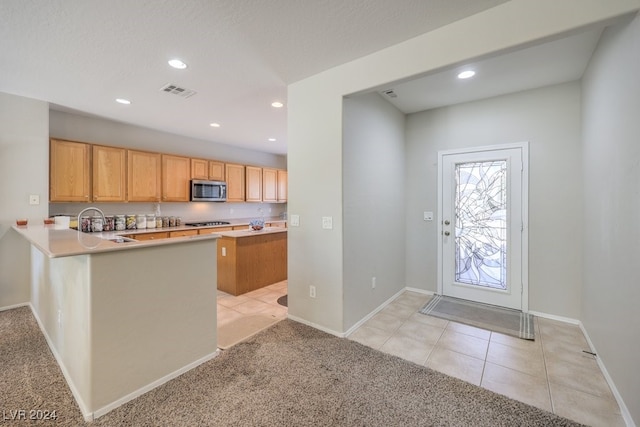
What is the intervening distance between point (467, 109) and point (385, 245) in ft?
6.83

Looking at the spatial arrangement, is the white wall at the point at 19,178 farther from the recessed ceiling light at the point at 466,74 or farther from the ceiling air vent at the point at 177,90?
the recessed ceiling light at the point at 466,74

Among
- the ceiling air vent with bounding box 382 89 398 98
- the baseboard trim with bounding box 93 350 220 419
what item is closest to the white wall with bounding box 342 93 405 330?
the ceiling air vent with bounding box 382 89 398 98

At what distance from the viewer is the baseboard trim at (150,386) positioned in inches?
67.7

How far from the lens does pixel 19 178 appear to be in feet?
11.1

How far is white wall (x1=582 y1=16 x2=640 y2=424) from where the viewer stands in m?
1.62

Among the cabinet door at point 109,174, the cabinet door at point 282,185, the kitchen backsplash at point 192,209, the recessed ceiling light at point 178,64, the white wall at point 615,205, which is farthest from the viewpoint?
the cabinet door at point 282,185

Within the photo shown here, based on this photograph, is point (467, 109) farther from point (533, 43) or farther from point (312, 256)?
point (312, 256)

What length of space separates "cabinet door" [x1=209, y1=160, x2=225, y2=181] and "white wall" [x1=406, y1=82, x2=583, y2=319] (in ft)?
14.4

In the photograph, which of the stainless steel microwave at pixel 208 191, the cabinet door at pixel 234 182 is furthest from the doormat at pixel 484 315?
the cabinet door at pixel 234 182

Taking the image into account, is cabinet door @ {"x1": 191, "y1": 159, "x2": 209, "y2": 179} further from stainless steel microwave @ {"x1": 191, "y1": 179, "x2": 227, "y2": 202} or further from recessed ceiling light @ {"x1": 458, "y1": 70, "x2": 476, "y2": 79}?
recessed ceiling light @ {"x1": 458, "y1": 70, "x2": 476, "y2": 79}

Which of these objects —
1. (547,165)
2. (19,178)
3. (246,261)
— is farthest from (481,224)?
(19,178)

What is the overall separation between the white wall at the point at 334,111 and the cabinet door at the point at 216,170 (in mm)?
3186

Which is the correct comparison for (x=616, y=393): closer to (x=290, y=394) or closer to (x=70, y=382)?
(x=290, y=394)

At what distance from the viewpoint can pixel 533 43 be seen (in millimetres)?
1826
